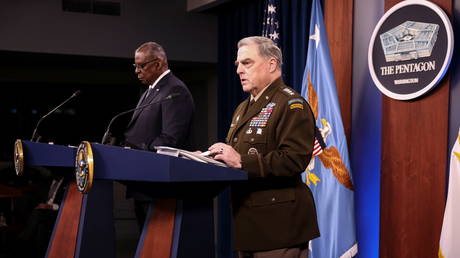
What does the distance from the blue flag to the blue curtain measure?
39.2 inches

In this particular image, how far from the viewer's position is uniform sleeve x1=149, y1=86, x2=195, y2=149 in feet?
9.42

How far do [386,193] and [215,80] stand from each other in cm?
388

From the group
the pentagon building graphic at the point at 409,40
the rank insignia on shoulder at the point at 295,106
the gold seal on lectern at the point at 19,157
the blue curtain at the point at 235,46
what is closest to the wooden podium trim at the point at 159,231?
the rank insignia on shoulder at the point at 295,106

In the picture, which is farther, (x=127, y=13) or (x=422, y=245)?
(x=127, y=13)

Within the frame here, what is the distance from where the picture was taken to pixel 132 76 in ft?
26.9

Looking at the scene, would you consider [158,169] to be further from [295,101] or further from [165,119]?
[165,119]

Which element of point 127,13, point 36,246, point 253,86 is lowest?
point 36,246

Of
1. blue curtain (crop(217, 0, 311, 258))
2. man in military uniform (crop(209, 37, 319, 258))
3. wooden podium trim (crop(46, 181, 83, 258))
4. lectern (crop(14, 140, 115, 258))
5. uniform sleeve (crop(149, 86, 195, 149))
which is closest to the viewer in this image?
man in military uniform (crop(209, 37, 319, 258))

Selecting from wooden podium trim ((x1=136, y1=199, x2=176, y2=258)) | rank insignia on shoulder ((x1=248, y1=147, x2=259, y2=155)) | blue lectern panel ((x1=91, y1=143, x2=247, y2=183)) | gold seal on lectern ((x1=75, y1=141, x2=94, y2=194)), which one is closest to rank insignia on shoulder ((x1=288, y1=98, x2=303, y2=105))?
rank insignia on shoulder ((x1=248, y1=147, x2=259, y2=155))

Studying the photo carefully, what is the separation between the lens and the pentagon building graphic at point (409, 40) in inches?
114

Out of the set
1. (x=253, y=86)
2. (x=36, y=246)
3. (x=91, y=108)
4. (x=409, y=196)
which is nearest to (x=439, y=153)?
(x=409, y=196)

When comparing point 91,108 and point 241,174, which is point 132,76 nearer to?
point 91,108

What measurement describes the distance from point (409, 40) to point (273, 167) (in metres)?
1.61

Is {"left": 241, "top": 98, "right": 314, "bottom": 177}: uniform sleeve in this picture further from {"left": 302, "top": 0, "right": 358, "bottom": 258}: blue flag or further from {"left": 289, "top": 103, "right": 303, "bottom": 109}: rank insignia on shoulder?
{"left": 302, "top": 0, "right": 358, "bottom": 258}: blue flag
